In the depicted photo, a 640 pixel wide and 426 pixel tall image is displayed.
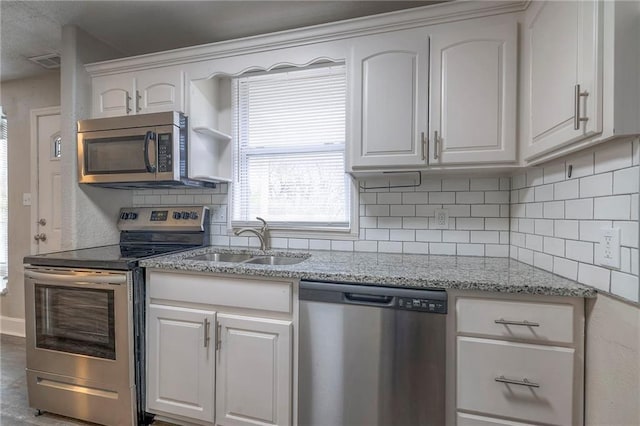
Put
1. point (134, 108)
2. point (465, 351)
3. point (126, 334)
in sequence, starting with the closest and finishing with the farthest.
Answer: point (465, 351)
point (126, 334)
point (134, 108)

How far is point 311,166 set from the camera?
2242mm

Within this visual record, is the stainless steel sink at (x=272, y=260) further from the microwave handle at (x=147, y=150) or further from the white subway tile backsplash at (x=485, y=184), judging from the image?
the white subway tile backsplash at (x=485, y=184)

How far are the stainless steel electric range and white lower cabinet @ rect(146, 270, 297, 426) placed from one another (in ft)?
0.30

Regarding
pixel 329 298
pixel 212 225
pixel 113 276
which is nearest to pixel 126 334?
pixel 113 276

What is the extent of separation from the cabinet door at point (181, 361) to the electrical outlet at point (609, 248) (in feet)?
5.45

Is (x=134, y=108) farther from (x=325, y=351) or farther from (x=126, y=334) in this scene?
(x=325, y=351)

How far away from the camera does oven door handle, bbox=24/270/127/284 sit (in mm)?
1667

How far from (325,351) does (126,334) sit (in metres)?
1.08

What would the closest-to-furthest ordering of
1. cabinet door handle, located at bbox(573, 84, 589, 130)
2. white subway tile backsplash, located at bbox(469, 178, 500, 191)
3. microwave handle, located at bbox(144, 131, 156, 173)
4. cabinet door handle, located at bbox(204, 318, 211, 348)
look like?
1. cabinet door handle, located at bbox(573, 84, 589, 130)
2. cabinet door handle, located at bbox(204, 318, 211, 348)
3. white subway tile backsplash, located at bbox(469, 178, 500, 191)
4. microwave handle, located at bbox(144, 131, 156, 173)

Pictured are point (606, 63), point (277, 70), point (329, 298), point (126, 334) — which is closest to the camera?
point (606, 63)

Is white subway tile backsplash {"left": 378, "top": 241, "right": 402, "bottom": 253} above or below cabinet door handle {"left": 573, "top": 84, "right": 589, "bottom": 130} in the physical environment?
below

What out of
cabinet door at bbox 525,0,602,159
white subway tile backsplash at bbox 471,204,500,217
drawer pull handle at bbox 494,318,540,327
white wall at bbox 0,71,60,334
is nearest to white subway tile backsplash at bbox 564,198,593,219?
cabinet door at bbox 525,0,602,159

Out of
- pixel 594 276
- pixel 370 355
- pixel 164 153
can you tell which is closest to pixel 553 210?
pixel 594 276

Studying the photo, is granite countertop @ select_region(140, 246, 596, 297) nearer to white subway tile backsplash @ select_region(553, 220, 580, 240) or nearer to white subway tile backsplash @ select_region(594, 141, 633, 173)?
white subway tile backsplash @ select_region(553, 220, 580, 240)
